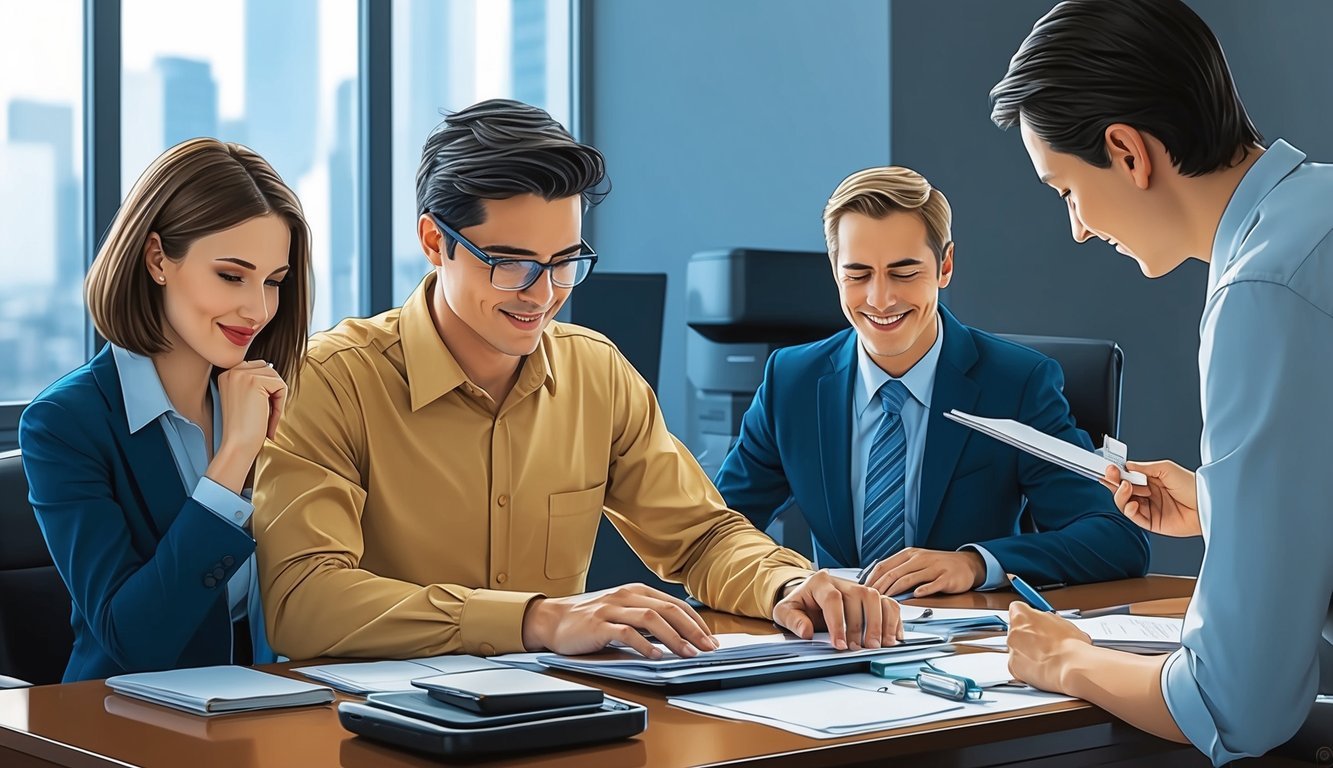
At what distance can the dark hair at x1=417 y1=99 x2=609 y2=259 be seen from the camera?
76.5 inches

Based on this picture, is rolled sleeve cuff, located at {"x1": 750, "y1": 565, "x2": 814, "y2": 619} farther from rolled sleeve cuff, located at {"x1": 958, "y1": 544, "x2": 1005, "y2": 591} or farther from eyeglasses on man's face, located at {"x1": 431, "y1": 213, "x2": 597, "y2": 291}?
eyeglasses on man's face, located at {"x1": 431, "y1": 213, "x2": 597, "y2": 291}

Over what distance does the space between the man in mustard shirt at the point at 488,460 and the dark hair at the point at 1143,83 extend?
62 centimetres

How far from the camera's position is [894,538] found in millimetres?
2396

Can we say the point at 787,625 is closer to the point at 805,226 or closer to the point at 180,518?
the point at 180,518

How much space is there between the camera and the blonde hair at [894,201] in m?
2.46

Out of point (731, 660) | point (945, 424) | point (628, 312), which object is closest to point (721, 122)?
point (628, 312)

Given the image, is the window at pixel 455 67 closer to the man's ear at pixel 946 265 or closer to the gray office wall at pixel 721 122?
the gray office wall at pixel 721 122

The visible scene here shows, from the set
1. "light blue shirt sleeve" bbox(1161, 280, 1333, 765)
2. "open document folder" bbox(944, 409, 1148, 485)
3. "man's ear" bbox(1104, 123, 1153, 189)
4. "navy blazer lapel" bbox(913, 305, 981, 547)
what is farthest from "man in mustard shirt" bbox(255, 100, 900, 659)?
"man's ear" bbox(1104, 123, 1153, 189)

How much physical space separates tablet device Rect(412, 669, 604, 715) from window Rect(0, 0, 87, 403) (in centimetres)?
331

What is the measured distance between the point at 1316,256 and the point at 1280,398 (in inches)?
5.4

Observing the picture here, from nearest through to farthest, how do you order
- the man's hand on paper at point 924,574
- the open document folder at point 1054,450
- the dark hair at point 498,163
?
the open document folder at point 1054,450, the dark hair at point 498,163, the man's hand on paper at point 924,574

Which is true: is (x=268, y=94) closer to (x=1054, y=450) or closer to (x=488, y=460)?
(x=488, y=460)

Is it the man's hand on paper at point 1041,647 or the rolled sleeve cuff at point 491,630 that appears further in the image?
the rolled sleeve cuff at point 491,630

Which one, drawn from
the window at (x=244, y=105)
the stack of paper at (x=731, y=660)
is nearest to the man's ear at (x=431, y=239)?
the stack of paper at (x=731, y=660)
